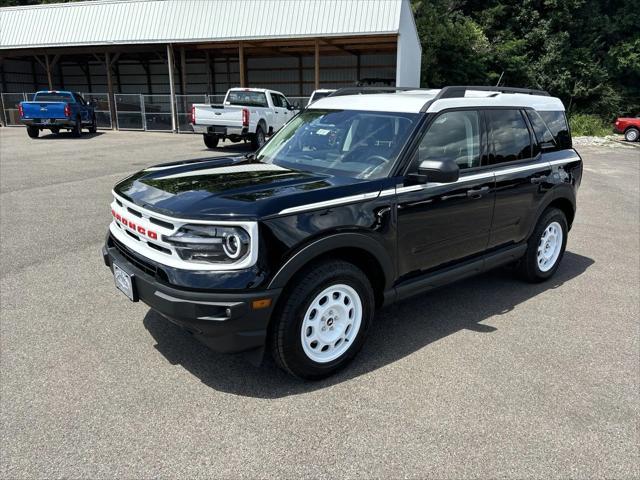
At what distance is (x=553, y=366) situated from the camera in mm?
3650

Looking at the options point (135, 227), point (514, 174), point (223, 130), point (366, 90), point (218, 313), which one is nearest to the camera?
point (218, 313)

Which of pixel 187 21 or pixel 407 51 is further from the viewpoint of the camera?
pixel 187 21

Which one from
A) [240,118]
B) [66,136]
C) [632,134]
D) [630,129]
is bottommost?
[632,134]

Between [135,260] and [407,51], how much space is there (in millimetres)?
20477

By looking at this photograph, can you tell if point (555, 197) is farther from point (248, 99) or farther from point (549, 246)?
point (248, 99)

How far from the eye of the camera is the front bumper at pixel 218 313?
287 cm

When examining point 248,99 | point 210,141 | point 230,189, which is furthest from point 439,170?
point 248,99

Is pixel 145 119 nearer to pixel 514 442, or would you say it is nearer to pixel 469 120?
pixel 469 120

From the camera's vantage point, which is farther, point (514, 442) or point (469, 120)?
point (469, 120)

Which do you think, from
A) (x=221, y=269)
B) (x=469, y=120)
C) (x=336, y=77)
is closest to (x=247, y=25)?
(x=336, y=77)

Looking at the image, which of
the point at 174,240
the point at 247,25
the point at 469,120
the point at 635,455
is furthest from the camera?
the point at 247,25

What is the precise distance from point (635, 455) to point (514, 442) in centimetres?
64

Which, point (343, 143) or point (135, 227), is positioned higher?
point (343, 143)

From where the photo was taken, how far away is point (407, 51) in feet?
70.5
